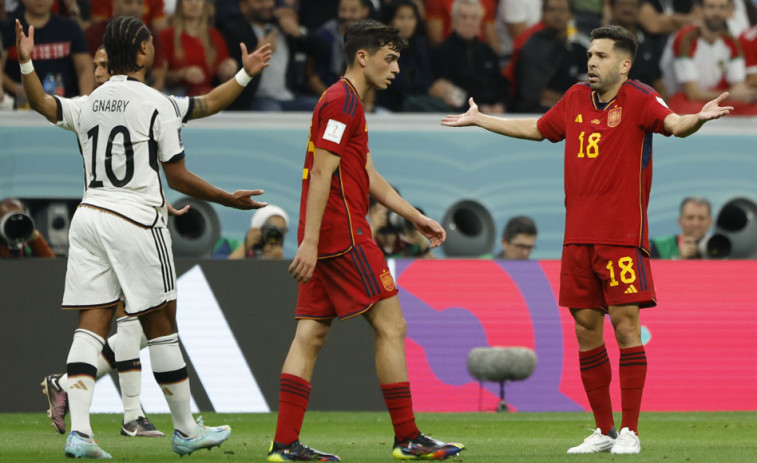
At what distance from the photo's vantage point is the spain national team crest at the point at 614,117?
7.16 meters

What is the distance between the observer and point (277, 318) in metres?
10.8

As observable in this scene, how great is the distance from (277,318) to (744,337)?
4.13 meters

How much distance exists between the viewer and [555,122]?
7496mm

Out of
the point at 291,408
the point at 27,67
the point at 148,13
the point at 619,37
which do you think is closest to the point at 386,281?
the point at 291,408

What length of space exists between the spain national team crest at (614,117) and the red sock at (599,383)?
1275mm

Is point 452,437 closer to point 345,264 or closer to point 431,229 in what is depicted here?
point 431,229

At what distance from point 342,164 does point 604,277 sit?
1.67 m

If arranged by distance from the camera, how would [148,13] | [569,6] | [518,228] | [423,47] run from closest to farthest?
[518,228], [148,13], [423,47], [569,6]

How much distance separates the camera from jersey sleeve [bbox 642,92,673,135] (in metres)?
7.02

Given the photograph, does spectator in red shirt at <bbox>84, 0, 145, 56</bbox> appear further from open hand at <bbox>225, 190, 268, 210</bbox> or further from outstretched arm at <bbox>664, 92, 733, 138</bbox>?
outstretched arm at <bbox>664, 92, 733, 138</bbox>

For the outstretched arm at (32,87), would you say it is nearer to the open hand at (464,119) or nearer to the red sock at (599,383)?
the open hand at (464,119)

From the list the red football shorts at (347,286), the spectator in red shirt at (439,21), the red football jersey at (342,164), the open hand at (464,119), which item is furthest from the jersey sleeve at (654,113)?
the spectator in red shirt at (439,21)

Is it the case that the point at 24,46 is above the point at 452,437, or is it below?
above

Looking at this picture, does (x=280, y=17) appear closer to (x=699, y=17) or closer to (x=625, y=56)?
(x=699, y=17)
